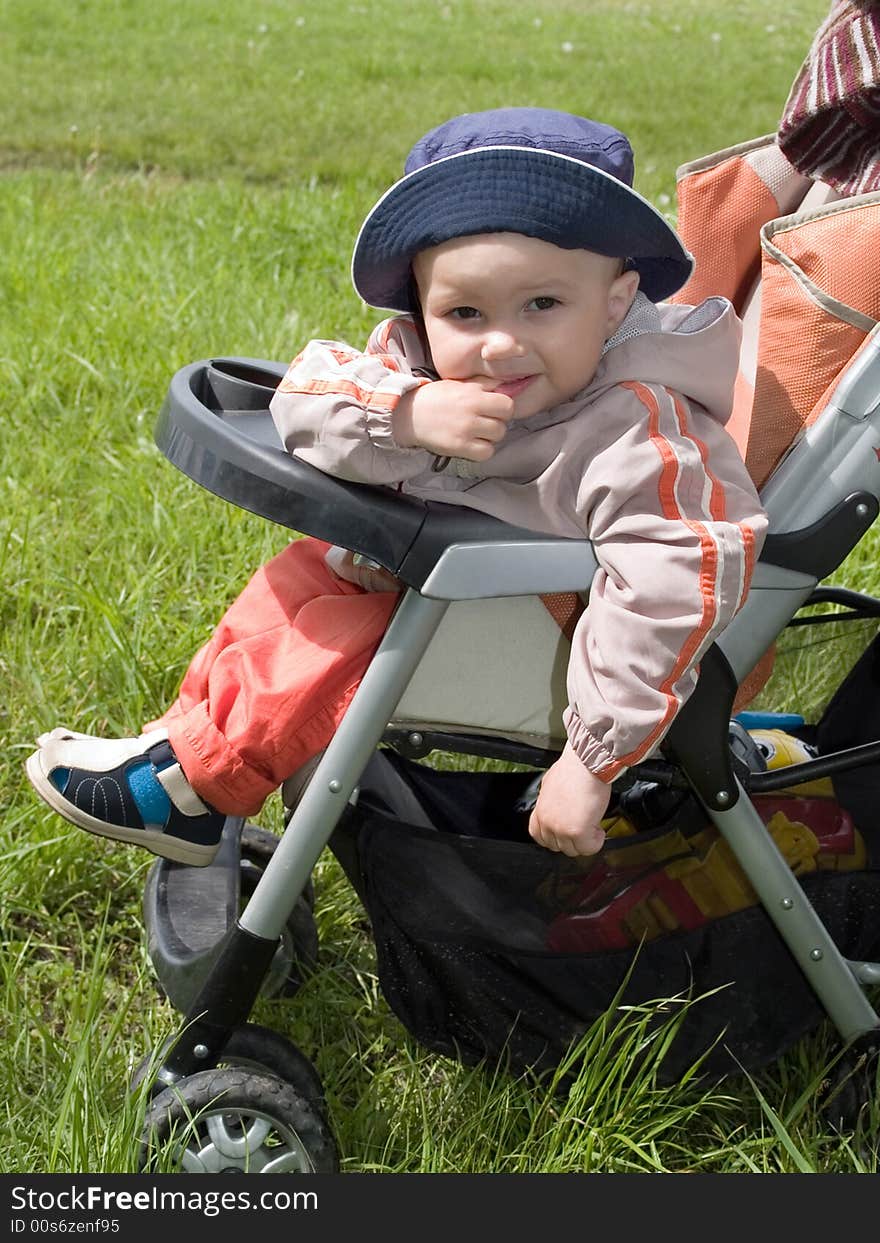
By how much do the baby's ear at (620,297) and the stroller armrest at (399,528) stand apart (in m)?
0.27

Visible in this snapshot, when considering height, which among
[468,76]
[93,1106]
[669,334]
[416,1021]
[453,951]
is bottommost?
[468,76]

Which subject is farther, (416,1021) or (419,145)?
(416,1021)

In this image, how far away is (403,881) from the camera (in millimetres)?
1700

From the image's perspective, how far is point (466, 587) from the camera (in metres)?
1.46

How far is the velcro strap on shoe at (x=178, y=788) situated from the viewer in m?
1.69

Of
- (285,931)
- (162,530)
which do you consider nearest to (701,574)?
(285,931)

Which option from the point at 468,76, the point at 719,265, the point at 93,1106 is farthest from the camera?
the point at 468,76

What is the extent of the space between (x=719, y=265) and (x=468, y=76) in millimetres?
6836

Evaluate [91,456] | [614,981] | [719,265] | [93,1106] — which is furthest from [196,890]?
[91,456]

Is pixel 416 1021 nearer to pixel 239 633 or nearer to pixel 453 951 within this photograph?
pixel 453 951

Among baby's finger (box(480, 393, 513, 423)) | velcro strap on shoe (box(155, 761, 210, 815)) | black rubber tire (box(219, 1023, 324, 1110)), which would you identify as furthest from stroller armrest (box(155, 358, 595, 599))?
black rubber tire (box(219, 1023, 324, 1110))

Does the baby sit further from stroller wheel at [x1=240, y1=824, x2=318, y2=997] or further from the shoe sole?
stroller wheel at [x1=240, y1=824, x2=318, y2=997]

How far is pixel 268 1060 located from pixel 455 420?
0.79 m

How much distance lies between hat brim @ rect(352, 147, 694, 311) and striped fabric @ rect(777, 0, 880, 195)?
12.9 inches
